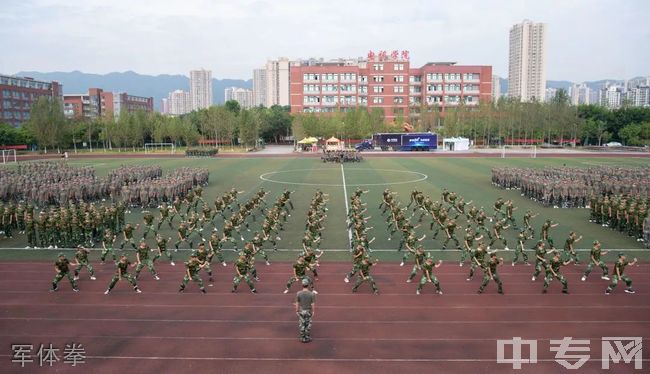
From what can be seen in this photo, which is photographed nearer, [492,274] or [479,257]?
[492,274]

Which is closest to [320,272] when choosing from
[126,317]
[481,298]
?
[481,298]

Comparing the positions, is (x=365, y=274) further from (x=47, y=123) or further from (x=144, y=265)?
(x=47, y=123)

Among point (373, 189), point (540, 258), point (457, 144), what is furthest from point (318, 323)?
point (457, 144)

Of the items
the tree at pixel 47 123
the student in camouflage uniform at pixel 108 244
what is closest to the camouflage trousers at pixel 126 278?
the student in camouflage uniform at pixel 108 244

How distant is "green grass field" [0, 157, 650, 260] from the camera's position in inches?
822

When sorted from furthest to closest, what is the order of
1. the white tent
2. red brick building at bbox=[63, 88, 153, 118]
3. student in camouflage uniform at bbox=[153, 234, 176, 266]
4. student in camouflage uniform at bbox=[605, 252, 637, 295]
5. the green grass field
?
red brick building at bbox=[63, 88, 153, 118] < the white tent < the green grass field < student in camouflage uniform at bbox=[153, 234, 176, 266] < student in camouflage uniform at bbox=[605, 252, 637, 295]

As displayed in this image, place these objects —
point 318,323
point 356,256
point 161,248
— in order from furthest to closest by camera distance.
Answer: point 161,248 < point 356,256 < point 318,323

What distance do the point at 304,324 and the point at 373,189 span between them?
82.1ft

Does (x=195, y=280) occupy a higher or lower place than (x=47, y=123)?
lower

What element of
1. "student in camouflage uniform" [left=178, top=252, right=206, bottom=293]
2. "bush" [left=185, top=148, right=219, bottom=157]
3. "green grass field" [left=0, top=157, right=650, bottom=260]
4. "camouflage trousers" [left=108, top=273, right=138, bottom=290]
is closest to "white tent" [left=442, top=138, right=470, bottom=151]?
"green grass field" [left=0, top=157, right=650, bottom=260]

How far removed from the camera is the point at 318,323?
41.9ft

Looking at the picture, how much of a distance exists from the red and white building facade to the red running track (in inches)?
3803

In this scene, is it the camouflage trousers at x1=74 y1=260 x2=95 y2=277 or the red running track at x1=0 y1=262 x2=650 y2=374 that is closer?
the red running track at x1=0 y1=262 x2=650 y2=374

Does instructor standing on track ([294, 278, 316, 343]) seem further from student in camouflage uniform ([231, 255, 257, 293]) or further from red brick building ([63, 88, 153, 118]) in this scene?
red brick building ([63, 88, 153, 118])
